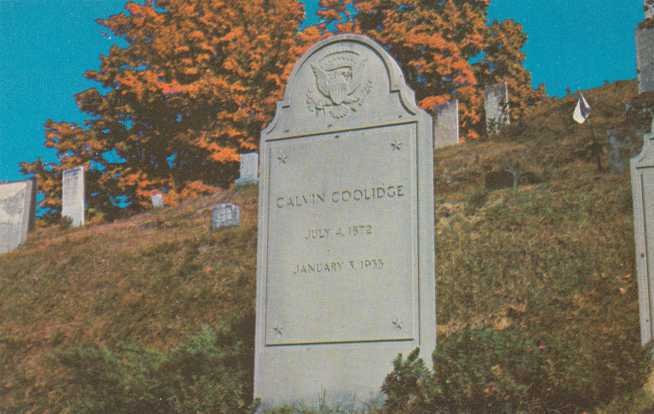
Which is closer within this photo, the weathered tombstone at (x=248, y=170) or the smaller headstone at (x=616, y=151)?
the smaller headstone at (x=616, y=151)

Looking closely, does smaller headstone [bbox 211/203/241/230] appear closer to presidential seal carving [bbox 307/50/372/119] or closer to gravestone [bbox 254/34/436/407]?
gravestone [bbox 254/34/436/407]

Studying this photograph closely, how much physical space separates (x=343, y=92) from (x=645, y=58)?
16255mm

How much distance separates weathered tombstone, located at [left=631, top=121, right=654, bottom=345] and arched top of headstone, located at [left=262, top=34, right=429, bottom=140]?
8.40ft

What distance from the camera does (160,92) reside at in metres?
38.2

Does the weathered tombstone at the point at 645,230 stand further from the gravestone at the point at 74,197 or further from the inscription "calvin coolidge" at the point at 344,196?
the gravestone at the point at 74,197

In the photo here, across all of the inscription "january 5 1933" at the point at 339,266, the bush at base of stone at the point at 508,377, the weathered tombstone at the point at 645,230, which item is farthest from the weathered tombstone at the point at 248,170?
the bush at base of stone at the point at 508,377

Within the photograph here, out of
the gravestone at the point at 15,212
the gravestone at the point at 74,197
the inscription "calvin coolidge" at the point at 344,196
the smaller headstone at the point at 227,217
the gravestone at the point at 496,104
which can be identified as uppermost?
the gravestone at the point at 496,104

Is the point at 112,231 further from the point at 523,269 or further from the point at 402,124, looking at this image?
the point at 402,124

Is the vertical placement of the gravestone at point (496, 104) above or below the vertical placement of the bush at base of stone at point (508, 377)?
above

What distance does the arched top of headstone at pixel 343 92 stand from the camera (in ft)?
30.7

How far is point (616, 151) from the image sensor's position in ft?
62.0

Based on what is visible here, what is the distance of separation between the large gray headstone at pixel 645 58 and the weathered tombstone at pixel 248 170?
32.9 feet

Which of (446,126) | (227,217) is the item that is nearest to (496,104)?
(446,126)

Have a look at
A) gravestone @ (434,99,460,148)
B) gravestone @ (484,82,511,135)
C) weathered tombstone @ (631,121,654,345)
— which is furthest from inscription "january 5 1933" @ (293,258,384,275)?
gravestone @ (484,82,511,135)
